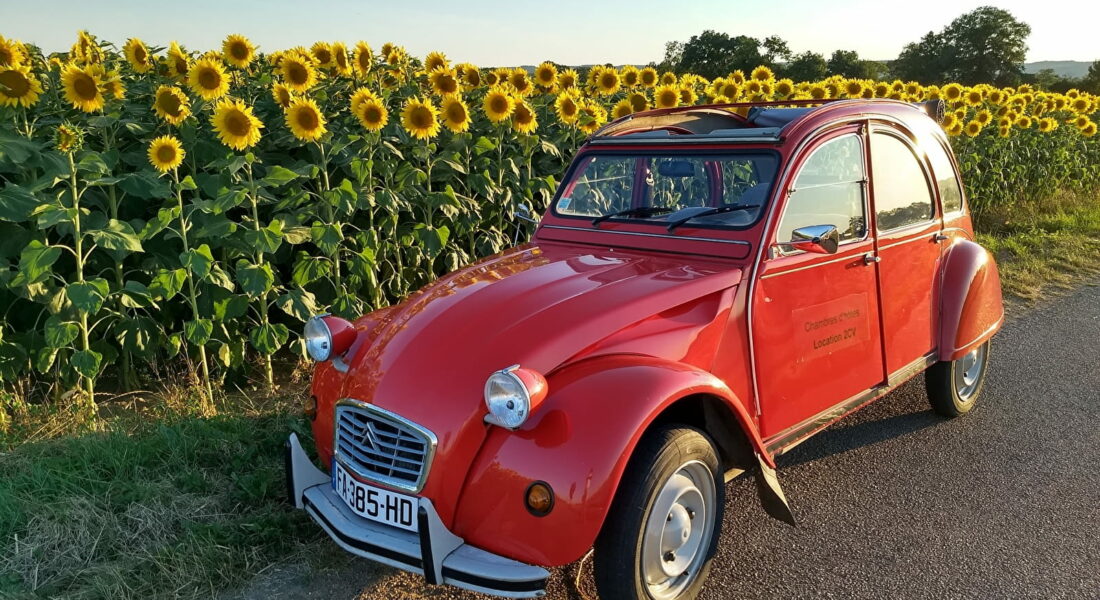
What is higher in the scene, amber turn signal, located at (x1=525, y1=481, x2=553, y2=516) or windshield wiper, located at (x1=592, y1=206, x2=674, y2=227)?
windshield wiper, located at (x1=592, y1=206, x2=674, y2=227)

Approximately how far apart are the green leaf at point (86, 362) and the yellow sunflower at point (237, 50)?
2.10 m

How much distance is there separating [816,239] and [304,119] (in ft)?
10.5

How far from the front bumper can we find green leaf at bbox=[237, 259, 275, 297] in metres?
2.30

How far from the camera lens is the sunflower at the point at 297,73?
5062 mm

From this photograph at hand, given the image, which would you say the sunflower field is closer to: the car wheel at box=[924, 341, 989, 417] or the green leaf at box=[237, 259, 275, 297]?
the green leaf at box=[237, 259, 275, 297]

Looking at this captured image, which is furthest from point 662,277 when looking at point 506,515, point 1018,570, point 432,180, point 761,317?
point 432,180

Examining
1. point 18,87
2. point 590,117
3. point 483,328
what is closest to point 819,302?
point 483,328

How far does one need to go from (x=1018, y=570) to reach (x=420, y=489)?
245 cm

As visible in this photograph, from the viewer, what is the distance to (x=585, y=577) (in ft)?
9.95

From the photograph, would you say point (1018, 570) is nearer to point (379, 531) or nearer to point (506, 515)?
point (506, 515)

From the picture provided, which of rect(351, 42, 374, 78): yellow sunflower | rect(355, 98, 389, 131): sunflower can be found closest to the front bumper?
rect(355, 98, 389, 131): sunflower

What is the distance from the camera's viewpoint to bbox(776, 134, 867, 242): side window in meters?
3.44

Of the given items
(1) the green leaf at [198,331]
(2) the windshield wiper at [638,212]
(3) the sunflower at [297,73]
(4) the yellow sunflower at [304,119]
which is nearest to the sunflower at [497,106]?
(3) the sunflower at [297,73]

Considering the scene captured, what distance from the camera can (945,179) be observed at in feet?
14.8
